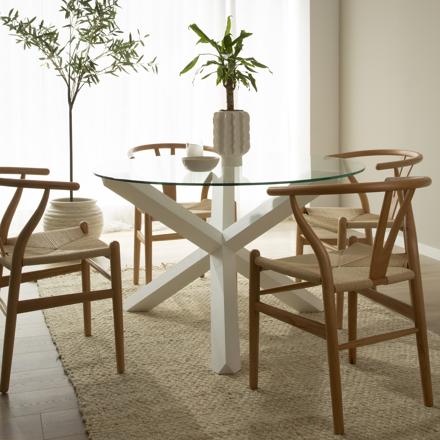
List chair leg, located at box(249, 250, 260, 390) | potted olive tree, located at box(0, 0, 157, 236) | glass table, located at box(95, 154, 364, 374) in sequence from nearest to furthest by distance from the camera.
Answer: chair leg, located at box(249, 250, 260, 390) < glass table, located at box(95, 154, 364, 374) < potted olive tree, located at box(0, 0, 157, 236)

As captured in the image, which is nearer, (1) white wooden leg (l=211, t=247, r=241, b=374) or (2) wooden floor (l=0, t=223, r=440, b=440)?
(2) wooden floor (l=0, t=223, r=440, b=440)

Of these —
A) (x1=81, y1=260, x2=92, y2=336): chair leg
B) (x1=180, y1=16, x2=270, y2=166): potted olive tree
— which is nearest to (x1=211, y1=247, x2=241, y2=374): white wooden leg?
(x1=180, y1=16, x2=270, y2=166): potted olive tree

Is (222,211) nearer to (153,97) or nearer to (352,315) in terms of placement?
(352,315)

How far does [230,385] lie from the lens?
284 centimetres

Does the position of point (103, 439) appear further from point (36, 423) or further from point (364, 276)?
point (364, 276)

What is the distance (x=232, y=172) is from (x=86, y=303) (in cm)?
92

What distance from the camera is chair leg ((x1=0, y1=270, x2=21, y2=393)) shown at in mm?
2732

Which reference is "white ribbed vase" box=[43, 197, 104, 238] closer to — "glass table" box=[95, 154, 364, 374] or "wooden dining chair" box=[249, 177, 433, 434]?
"glass table" box=[95, 154, 364, 374]

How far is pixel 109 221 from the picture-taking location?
6230 mm

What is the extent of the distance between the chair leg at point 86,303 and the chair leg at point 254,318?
0.87 metres

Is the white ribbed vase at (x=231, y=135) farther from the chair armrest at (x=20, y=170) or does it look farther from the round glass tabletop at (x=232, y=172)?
the chair armrest at (x=20, y=170)

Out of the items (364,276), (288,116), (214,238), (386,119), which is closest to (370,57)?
(386,119)

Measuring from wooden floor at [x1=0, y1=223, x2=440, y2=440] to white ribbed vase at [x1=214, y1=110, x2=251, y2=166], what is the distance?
3.78 ft

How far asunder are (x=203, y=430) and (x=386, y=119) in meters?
3.57
